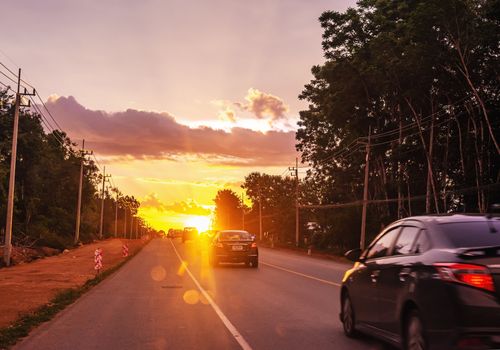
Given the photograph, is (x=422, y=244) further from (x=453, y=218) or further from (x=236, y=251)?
(x=236, y=251)

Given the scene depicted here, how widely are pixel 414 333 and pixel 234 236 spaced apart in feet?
71.8

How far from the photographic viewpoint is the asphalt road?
351 inches

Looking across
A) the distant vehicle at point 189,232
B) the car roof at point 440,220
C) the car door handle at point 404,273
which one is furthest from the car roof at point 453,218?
the distant vehicle at point 189,232

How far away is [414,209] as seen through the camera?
49.9m

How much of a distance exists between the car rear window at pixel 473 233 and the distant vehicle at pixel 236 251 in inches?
826

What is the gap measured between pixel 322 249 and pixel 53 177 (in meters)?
33.4

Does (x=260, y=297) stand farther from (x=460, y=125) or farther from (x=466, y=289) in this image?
(x=460, y=125)

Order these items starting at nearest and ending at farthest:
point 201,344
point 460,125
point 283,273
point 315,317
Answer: point 201,344
point 315,317
point 283,273
point 460,125

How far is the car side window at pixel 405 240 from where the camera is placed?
6977mm

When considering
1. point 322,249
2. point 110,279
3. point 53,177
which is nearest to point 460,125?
point 322,249

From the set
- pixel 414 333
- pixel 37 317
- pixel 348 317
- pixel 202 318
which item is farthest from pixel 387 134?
pixel 414 333

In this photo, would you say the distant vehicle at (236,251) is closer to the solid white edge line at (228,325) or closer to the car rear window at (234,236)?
the car rear window at (234,236)

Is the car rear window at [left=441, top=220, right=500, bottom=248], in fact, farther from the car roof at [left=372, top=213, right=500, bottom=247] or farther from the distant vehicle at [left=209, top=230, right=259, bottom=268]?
the distant vehicle at [left=209, top=230, right=259, bottom=268]

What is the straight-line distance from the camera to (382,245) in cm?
795
